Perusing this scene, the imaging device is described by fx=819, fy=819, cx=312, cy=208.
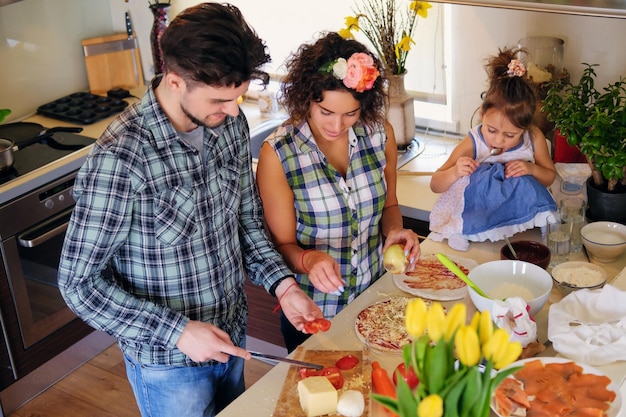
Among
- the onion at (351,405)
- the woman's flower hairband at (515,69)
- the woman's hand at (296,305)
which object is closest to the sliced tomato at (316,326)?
the woman's hand at (296,305)

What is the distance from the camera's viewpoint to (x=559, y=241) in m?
2.20

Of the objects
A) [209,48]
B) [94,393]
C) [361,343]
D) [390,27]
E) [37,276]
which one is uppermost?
[209,48]

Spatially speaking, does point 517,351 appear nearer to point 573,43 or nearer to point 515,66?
point 515,66

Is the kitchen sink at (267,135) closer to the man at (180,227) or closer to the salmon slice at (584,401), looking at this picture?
the man at (180,227)

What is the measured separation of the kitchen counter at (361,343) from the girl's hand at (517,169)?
179mm

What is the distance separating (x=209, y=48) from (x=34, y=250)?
167 cm

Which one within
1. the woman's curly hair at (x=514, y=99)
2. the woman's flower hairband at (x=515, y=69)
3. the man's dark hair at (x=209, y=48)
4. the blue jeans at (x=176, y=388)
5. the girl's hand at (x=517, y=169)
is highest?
the man's dark hair at (x=209, y=48)

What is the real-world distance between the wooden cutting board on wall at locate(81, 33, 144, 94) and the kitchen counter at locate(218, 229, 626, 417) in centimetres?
200

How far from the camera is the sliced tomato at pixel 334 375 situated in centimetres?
171

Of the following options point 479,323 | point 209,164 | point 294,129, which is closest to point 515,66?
point 294,129

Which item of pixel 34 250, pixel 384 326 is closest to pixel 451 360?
pixel 384 326

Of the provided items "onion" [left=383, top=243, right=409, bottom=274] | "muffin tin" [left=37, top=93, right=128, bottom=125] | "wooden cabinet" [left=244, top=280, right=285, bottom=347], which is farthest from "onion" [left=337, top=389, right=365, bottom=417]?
"muffin tin" [left=37, top=93, right=128, bottom=125]

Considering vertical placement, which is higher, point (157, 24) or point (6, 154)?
point (157, 24)

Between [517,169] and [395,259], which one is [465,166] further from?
[395,259]
